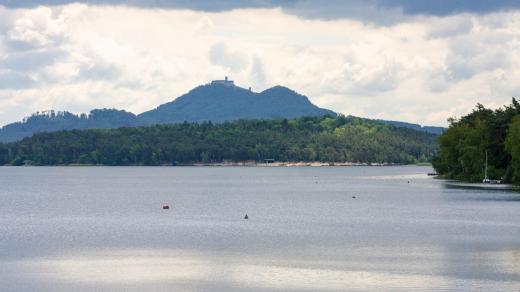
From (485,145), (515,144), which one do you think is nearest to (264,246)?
(515,144)

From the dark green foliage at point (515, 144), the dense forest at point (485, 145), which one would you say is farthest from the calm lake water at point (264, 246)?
the dense forest at point (485, 145)

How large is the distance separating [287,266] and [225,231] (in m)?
25.1

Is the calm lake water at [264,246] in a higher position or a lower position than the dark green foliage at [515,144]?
lower

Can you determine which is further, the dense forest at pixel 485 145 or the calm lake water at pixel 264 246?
the dense forest at pixel 485 145

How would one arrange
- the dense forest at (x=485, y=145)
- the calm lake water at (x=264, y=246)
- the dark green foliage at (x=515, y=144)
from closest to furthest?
the calm lake water at (x=264, y=246) → the dark green foliage at (x=515, y=144) → the dense forest at (x=485, y=145)

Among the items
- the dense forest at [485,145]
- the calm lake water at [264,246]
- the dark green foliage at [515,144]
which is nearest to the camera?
the calm lake water at [264,246]

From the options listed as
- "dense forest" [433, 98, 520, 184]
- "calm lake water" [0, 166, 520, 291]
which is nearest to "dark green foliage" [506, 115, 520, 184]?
"dense forest" [433, 98, 520, 184]

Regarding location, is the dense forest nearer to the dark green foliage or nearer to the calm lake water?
the dark green foliage

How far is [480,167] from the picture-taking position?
169750 millimetres

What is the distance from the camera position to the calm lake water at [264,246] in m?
48.4

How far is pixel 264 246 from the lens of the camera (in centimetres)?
6600

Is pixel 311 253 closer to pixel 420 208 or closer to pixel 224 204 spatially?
pixel 420 208

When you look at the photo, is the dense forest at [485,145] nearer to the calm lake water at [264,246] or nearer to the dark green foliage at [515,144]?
the dark green foliage at [515,144]

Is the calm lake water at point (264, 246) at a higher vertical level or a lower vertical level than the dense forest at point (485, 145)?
lower
